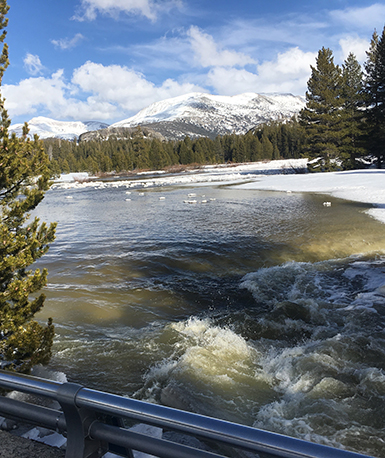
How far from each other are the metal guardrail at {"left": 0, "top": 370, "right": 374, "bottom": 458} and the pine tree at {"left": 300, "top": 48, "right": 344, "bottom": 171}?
4471 cm

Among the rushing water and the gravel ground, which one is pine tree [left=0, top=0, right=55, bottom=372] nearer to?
the rushing water

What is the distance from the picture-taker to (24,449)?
262cm

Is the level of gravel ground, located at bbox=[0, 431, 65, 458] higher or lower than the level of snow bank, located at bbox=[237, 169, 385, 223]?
lower

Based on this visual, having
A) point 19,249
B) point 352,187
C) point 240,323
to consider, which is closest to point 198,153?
point 352,187

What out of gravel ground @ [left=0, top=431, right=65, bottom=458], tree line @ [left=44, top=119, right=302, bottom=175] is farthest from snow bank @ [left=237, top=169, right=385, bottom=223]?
tree line @ [left=44, top=119, right=302, bottom=175]

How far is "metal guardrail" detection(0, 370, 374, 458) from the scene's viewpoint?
1.59 meters

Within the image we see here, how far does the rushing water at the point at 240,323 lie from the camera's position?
5012mm

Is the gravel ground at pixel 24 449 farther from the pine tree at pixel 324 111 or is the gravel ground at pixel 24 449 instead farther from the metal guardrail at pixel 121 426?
the pine tree at pixel 324 111

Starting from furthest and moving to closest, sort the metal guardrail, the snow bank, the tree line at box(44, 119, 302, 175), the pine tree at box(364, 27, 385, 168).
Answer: the tree line at box(44, 119, 302, 175) → the pine tree at box(364, 27, 385, 168) → the snow bank → the metal guardrail

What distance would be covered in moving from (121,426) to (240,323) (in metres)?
5.73

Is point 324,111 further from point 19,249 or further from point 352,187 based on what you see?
point 19,249

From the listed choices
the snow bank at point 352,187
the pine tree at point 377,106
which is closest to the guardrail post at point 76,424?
the snow bank at point 352,187

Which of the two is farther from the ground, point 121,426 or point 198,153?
point 198,153

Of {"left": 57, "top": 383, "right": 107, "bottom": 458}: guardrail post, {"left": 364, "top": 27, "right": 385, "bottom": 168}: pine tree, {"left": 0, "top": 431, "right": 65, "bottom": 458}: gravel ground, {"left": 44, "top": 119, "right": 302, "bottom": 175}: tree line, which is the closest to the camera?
{"left": 57, "top": 383, "right": 107, "bottom": 458}: guardrail post
